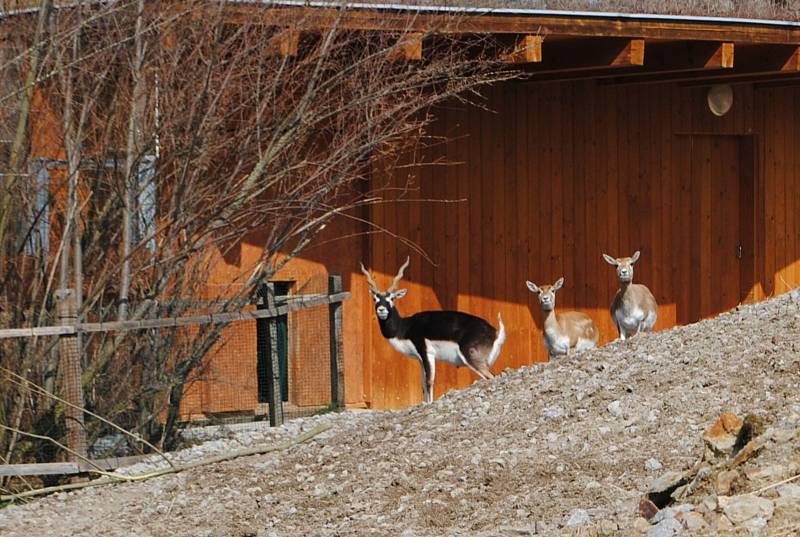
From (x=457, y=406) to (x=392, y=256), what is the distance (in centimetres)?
509

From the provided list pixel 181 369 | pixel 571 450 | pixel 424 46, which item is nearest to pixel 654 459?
pixel 571 450

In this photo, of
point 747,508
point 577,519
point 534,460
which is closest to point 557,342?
point 534,460

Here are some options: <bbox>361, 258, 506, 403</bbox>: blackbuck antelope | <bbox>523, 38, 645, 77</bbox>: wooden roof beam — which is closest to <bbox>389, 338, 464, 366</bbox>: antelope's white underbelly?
<bbox>361, 258, 506, 403</bbox>: blackbuck antelope

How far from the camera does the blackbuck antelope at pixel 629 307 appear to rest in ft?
49.9

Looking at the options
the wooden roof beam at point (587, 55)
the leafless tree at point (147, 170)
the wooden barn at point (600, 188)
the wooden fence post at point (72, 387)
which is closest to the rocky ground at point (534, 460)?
the wooden fence post at point (72, 387)

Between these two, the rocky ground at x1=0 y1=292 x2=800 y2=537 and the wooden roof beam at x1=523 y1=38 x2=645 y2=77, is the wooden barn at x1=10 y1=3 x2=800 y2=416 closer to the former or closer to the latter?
the wooden roof beam at x1=523 y1=38 x2=645 y2=77

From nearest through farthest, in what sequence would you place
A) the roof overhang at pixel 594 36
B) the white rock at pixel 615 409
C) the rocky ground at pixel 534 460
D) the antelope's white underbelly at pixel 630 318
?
the rocky ground at pixel 534 460, the white rock at pixel 615 409, the roof overhang at pixel 594 36, the antelope's white underbelly at pixel 630 318

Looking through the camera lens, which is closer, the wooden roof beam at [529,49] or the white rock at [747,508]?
the white rock at [747,508]

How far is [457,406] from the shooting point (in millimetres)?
10750

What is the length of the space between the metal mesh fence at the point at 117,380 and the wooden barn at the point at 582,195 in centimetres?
141

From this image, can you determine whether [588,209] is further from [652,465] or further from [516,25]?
[652,465]

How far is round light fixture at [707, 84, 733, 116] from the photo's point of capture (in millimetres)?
17562

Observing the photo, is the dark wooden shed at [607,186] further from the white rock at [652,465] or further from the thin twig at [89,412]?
the white rock at [652,465]

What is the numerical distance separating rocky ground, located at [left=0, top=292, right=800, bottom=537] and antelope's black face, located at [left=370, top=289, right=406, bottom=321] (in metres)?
3.23
